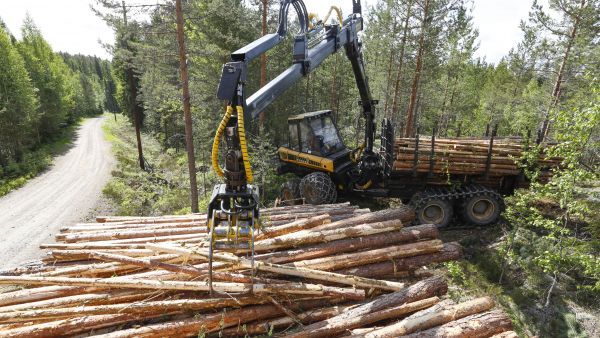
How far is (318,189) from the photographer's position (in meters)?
9.88

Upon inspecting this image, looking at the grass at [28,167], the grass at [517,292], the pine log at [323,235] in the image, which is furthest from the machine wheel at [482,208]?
the grass at [28,167]

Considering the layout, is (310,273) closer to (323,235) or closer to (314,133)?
(323,235)

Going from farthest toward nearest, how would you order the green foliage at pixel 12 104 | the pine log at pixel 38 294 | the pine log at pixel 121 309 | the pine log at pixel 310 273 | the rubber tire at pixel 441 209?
the green foliage at pixel 12 104 < the rubber tire at pixel 441 209 < the pine log at pixel 310 273 < the pine log at pixel 38 294 < the pine log at pixel 121 309

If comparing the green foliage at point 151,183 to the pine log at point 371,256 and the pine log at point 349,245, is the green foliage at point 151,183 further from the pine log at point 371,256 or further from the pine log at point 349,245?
the pine log at point 371,256

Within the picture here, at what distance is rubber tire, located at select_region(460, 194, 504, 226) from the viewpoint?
362 inches

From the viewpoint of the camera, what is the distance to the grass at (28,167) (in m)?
22.0

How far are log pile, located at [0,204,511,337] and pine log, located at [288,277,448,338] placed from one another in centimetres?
1

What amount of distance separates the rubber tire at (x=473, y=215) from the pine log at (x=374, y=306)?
4.98 metres

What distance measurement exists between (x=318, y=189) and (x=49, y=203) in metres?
18.1

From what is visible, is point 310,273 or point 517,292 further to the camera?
point 517,292

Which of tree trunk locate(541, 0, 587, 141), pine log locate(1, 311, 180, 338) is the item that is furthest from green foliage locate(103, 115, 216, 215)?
tree trunk locate(541, 0, 587, 141)

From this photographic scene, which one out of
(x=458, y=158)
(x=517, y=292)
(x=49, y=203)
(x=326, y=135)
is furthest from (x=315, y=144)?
(x=49, y=203)

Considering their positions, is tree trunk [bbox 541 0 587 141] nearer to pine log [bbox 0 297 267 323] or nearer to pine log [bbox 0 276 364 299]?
pine log [bbox 0 276 364 299]

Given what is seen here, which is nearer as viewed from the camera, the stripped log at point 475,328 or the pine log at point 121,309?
the stripped log at point 475,328
